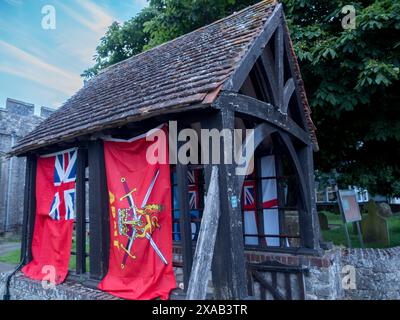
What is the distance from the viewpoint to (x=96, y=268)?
555 cm

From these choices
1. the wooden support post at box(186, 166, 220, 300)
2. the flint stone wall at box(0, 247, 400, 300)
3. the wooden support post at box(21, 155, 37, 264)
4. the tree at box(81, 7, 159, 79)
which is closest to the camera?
the wooden support post at box(186, 166, 220, 300)

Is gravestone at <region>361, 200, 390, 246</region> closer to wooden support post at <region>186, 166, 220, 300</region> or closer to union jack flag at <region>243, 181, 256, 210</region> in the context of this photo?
union jack flag at <region>243, 181, 256, 210</region>

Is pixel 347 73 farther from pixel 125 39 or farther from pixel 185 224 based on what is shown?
pixel 125 39

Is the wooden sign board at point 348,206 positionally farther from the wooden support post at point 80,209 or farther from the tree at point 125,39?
the tree at point 125,39

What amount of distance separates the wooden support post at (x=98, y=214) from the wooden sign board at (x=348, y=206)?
17.5 feet

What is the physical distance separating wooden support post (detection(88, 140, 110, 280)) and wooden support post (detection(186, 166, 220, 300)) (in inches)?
98.6

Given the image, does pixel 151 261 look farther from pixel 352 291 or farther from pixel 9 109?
pixel 9 109

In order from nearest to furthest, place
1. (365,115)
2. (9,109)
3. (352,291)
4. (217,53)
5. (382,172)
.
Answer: (217,53)
(352,291)
(365,115)
(382,172)
(9,109)

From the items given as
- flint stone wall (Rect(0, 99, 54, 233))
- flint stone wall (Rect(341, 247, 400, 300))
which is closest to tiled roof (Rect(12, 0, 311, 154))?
flint stone wall (Rect(341, 247, 400, 300))

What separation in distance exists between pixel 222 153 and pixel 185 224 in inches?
45.9

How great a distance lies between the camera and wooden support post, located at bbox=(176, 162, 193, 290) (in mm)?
4398

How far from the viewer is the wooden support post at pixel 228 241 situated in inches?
150
